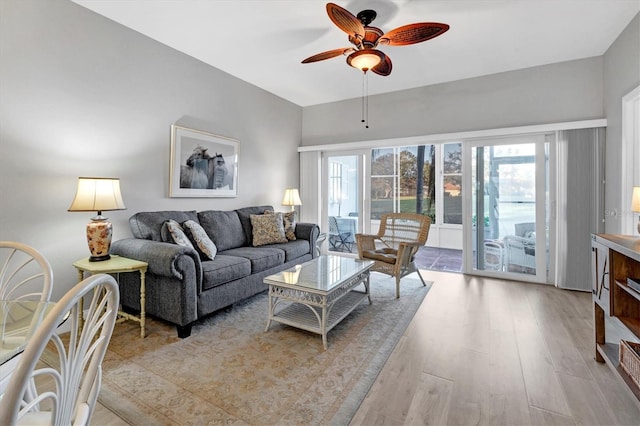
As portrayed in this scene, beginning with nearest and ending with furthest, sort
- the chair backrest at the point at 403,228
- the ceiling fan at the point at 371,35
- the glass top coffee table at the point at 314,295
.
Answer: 1. the ceiling fan at the point at 371,35
2. the glass top coffee table at the point at 314,295
3. the chair backrest at the point at 403,228

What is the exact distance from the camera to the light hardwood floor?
1.58 metres

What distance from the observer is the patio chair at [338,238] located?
545 cm

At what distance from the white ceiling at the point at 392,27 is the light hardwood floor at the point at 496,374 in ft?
9.26

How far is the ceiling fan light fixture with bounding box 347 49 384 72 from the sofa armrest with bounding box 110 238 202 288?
219 centimetres

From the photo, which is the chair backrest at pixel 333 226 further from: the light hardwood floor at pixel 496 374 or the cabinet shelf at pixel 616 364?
the cabinet shelf at pixel 616 364

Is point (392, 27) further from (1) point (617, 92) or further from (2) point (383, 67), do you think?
(1) point (617, 92)

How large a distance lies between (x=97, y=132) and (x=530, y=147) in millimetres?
4985

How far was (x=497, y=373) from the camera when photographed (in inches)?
76.6

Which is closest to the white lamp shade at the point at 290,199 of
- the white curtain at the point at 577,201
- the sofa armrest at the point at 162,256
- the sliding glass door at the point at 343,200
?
the sliding glass door at the point at 343,200

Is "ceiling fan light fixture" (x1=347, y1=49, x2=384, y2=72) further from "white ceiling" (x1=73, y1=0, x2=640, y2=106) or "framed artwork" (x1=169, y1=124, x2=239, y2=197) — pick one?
"framed artwork" (x1=169, y1=124, x2=239, y2=197)

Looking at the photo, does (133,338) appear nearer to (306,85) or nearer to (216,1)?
(216,1)

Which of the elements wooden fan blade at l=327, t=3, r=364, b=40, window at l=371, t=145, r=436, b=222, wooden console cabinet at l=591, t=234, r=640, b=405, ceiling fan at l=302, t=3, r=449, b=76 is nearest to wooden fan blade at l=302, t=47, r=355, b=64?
ceiling fan at l=302, t=3, r=449, b=76

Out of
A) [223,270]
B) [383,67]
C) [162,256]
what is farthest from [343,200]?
[162,256]

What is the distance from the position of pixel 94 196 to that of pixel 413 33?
286 centimetres
